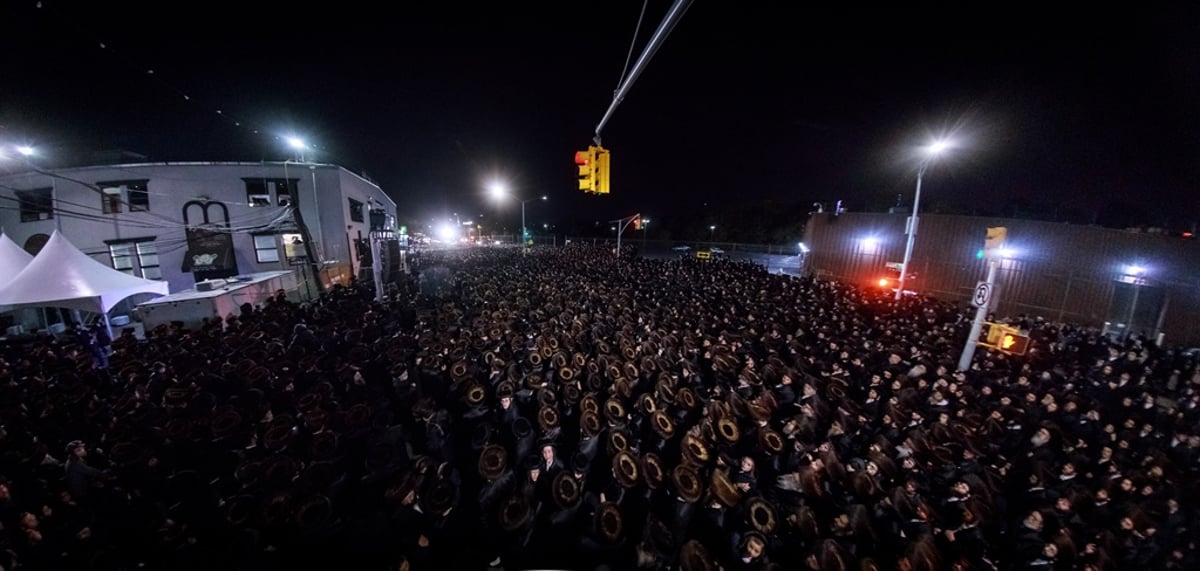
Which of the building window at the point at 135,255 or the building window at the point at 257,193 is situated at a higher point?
the building window at the point at 257,193

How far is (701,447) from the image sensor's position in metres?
5.38

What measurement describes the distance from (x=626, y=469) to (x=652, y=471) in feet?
1.23

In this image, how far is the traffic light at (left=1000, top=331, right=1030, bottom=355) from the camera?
33.7ft

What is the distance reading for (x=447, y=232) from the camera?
117312 mm

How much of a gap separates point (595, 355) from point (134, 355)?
10364mm

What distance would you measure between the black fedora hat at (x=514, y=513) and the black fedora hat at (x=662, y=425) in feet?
7.87

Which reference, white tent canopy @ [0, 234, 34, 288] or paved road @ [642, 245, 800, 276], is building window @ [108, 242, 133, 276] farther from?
paved road @ [642, 245, 800, 276]

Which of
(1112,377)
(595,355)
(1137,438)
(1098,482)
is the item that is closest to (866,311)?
(1112,377)

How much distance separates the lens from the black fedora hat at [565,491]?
4489 mm

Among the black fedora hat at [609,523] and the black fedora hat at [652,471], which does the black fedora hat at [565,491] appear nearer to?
the black fedora hat at [609,523]

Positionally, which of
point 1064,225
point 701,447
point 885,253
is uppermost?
point 1064,225

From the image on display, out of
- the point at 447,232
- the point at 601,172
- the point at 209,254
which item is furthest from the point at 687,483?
the point at 447,232

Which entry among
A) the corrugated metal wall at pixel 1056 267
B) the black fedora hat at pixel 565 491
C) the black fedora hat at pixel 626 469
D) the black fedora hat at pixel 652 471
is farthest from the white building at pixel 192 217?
the corrugated metal wall at pixel 1056 267

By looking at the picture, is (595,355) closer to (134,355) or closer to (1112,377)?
(134,355)
